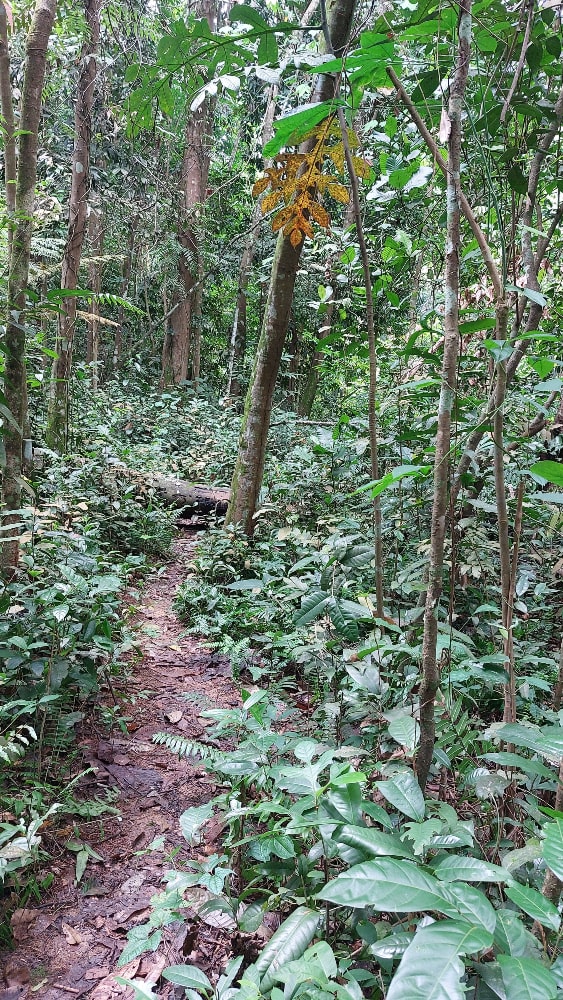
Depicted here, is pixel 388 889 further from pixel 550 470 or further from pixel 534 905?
pixel 550 470

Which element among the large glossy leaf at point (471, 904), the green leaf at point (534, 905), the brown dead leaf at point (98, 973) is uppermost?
the large glossy leaf at point (471, 904)

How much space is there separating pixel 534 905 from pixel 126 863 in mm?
1759

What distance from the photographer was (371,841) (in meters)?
1.14

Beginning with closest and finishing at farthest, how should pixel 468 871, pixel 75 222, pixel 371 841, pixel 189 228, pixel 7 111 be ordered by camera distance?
pixel 468 871, pixel 371 841, pixel 7 111, pixel 75 222, pixel 189 228

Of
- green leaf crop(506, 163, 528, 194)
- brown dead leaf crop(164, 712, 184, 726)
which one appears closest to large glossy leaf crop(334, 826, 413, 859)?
green leaf crop(506, 163, 528, 194)

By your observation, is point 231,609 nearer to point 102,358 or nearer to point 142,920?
point 142,920

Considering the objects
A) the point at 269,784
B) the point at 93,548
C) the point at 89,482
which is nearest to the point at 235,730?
the point at 269,784

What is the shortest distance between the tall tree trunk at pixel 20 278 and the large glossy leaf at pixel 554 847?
8.04ft

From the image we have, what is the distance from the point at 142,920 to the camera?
1942mm

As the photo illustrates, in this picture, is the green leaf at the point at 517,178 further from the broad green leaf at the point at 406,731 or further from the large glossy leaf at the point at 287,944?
the large glossy leaf at the point at 287,944

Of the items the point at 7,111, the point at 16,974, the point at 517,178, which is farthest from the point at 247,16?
the point at 7,111

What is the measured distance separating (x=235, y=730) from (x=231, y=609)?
1455 millimetres

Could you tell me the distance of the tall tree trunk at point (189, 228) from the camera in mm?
9852

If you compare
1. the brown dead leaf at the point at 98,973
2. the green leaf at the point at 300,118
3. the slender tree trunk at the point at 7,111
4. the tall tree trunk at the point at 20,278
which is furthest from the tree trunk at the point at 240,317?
the brown dead leaf at the point at 98,973
